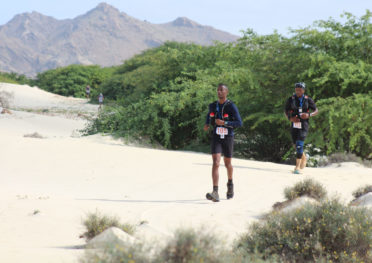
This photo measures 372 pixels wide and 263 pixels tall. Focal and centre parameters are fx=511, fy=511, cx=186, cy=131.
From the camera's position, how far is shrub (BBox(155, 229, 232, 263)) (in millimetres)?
3611

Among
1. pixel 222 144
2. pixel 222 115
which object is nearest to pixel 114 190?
pixel 222 144

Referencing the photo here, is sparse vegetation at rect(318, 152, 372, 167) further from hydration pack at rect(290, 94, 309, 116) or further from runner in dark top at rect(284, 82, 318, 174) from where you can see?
hydration pack at rect(290, 94, 309, 116)

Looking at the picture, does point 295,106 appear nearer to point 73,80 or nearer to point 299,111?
point 299,111

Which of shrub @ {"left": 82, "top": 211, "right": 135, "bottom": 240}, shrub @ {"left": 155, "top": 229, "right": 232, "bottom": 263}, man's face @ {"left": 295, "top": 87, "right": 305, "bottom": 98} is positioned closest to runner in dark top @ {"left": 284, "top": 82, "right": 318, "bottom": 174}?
man's face @ {"left": 295, "top": 87, "right": 305, "bottom": 98}

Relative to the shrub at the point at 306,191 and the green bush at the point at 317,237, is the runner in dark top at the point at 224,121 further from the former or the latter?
the green bush at the point at 317,237

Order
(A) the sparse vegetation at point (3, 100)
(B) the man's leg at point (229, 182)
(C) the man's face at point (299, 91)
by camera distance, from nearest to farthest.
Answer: (B) the man's leg at point (229, 182), (C) the man's face at point (299, 91), (A) the sparse vegetation at point (3, 100)

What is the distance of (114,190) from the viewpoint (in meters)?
10.3

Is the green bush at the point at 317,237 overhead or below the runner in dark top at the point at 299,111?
below

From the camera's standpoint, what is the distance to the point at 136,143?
1752 centimetres

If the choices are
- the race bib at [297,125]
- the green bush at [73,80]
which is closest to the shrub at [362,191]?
the race bib at [297,125]

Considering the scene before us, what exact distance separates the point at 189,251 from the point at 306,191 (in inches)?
192

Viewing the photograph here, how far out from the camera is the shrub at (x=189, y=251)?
3611 millimetres

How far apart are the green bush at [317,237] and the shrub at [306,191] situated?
242 cm

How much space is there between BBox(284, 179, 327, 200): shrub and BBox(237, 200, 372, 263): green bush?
7.95 feet
